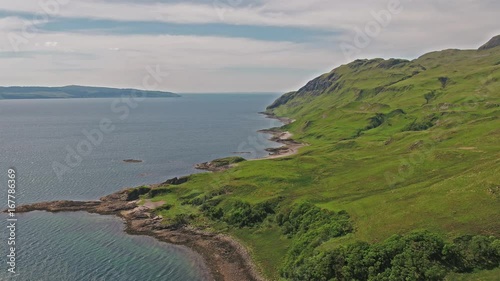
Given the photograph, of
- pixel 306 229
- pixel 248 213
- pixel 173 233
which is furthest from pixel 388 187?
pixel 173 233

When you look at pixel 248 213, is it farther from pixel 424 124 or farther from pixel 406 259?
pixel 424 124

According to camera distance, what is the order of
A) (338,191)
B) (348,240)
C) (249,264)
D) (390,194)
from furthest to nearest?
(338,191) < (390,194) < (249,264) < (348,240)

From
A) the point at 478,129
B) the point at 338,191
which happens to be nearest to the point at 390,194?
the point at 338,191

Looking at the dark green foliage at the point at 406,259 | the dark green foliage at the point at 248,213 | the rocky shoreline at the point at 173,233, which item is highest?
the dark green foliage at the point at 406,259

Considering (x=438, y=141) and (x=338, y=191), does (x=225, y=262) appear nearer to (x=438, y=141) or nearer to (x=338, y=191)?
(x=338, y=191)

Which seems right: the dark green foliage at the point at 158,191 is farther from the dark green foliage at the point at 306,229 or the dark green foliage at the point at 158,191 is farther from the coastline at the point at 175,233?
the dark green foliage at the point at 306,229

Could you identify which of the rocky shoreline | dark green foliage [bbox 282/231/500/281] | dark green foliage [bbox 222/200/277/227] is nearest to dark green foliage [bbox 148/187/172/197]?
the rocky shoreline

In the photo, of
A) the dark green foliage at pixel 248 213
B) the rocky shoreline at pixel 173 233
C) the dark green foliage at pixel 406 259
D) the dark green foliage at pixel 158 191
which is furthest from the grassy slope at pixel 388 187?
the rocky shoreline at pixel 173 233
